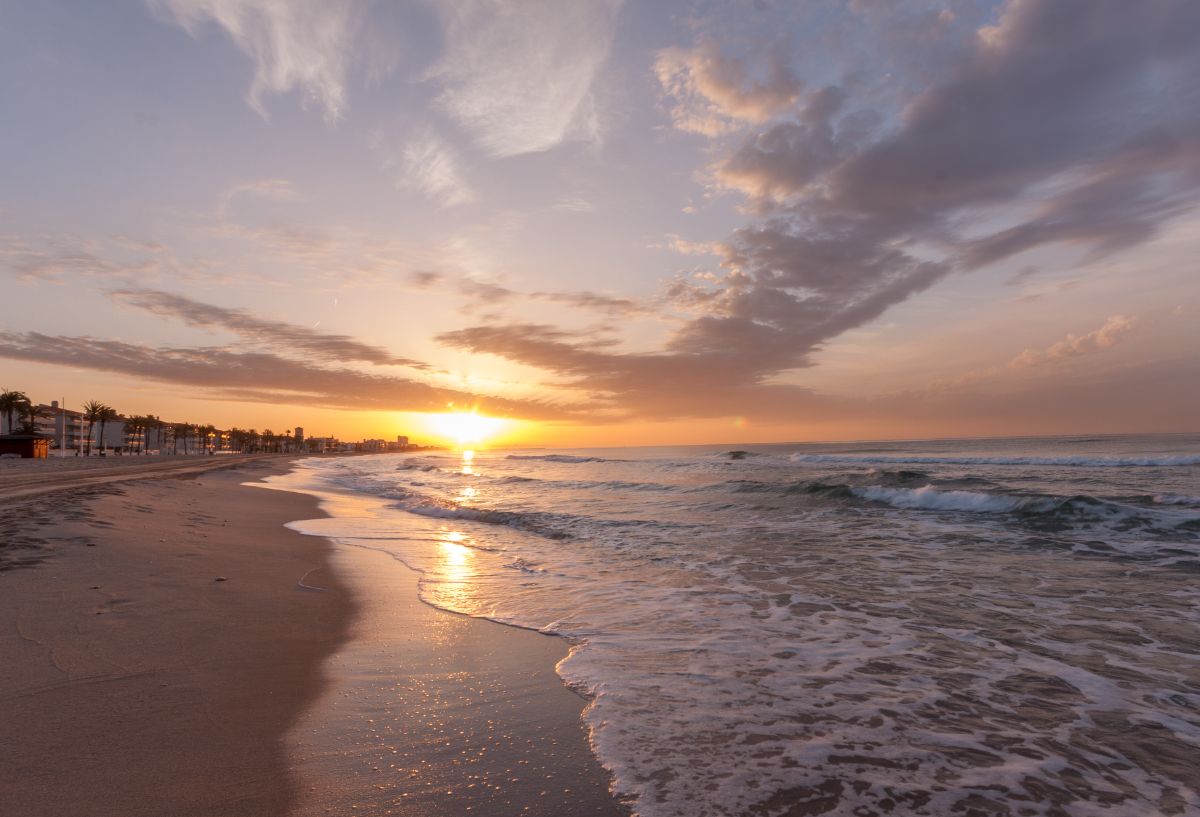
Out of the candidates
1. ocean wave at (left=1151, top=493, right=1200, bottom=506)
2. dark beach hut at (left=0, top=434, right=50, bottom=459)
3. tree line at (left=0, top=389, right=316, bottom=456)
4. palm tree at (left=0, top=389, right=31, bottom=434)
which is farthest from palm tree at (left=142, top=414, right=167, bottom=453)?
ocean wave at (left=1151, top=493, right=1200, bottom=506)

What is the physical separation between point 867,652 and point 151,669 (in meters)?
7.52

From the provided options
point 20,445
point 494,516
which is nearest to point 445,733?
point 494,516

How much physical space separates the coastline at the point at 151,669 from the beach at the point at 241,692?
2 centimetres

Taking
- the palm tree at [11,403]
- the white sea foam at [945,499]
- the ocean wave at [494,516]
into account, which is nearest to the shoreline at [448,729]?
the ocean wave at [494,516]

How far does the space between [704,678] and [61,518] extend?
538 inches

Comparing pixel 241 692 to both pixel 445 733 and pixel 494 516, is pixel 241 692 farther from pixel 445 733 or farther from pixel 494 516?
pixel 494 516

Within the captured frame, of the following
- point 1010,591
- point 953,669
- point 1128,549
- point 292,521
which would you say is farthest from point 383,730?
point 1128,549

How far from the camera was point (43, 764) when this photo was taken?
341 centimetres

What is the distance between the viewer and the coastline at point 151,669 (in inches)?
132

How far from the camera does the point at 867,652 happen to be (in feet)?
22.0

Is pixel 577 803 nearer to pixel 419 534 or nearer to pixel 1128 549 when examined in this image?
pixel 419 534

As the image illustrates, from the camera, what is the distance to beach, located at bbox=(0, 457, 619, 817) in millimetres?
3406

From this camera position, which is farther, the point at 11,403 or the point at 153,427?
the point at 153,427

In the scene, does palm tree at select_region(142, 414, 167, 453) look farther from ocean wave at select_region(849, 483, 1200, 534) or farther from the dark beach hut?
ocean wave at select_region(849, 483, 1200, 534)
